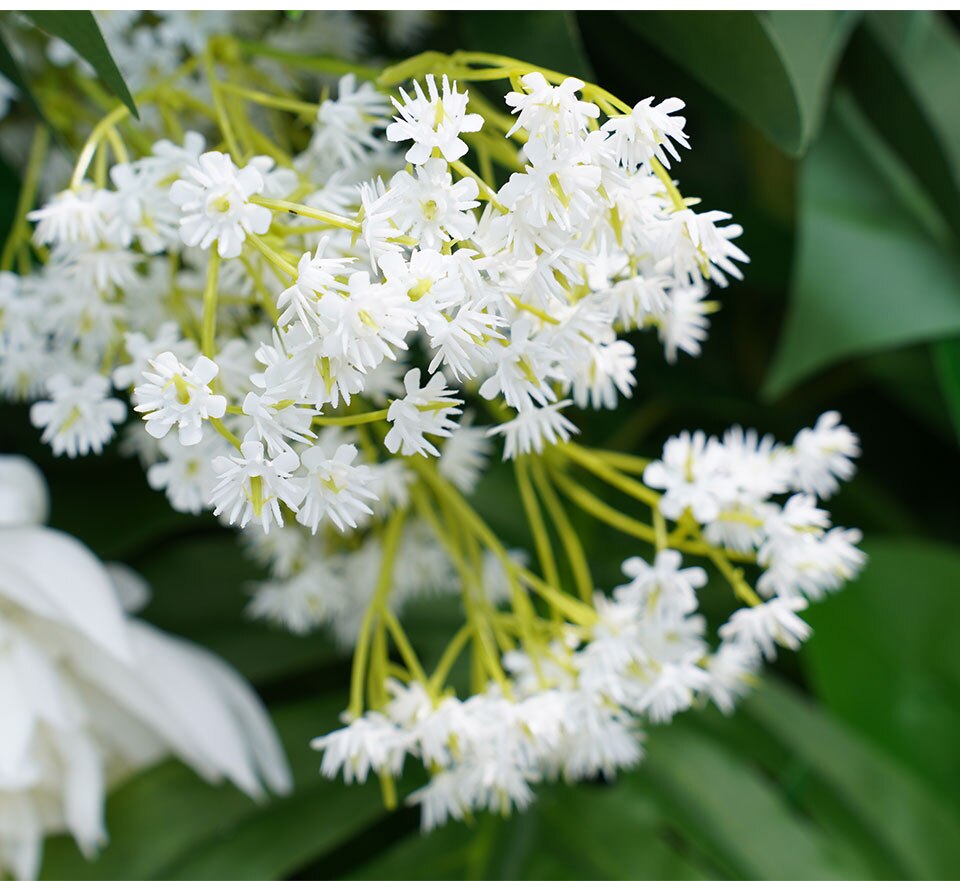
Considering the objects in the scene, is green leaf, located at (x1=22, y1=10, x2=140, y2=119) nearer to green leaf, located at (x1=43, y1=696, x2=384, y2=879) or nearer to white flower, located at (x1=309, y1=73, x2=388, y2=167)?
white flower, located at (x1=309, y1=73, x2=388, y2=167)

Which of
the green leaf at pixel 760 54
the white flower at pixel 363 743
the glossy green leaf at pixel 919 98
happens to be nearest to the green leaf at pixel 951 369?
the glossy green leaf at pixel 919 98

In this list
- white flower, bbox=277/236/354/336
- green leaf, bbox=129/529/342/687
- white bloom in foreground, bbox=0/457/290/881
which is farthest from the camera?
green leaf, bbox=129/529/342/687

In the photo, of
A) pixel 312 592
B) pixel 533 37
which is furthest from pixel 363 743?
pixel 533 37

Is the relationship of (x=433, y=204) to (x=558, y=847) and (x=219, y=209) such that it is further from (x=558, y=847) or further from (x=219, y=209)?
(x=558, y=847)

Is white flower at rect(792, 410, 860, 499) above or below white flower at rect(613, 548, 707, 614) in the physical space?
above

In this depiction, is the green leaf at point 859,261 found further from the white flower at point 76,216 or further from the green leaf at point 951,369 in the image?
the white flower at point 76,216

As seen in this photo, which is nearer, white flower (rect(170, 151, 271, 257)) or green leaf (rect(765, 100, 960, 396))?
white flower (rect(170, 151, 271, 257))

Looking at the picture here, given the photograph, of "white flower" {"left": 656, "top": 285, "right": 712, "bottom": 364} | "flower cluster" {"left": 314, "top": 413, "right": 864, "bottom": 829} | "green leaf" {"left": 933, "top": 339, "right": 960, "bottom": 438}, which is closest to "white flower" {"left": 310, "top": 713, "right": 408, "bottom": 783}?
"flower cluster" {"left": 314, "top": 413, "right": 864, "bottom": 829}
